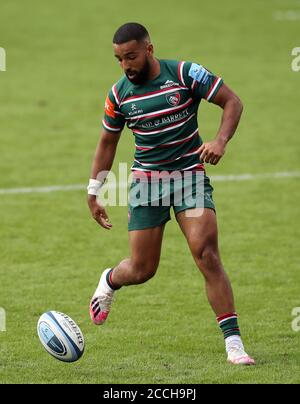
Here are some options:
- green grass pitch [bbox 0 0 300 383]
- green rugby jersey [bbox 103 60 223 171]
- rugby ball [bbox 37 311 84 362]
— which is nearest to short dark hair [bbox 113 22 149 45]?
green rugby jersey [bbox 103 60 223 171]

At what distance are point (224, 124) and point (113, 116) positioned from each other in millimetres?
985

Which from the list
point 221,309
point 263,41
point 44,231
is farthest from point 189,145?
point 263,41

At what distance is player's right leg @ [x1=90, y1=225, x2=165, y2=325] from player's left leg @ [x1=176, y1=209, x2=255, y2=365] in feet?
1.04

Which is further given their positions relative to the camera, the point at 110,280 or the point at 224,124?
the point at 110,280

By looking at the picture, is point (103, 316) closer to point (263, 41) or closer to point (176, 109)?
point (176, 109)

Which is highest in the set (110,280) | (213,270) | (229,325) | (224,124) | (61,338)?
(224,124)

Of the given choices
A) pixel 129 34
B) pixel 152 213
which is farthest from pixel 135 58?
pixel 152 213

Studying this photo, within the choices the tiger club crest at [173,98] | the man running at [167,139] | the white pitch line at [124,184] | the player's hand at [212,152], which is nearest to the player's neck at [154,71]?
the man running at [167,139]

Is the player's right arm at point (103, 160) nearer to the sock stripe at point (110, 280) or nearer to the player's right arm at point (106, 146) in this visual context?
the player's right arm at point (106, 146)

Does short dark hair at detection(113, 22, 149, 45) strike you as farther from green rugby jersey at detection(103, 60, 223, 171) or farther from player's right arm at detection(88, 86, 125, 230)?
player's right arm at detection(88, 86, 125, 230)

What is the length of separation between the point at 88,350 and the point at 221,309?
1191 millimetres

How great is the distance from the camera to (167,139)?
9.05 metres

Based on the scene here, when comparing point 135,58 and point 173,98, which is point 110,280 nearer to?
point 173,98

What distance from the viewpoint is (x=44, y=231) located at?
13742 millimetres
